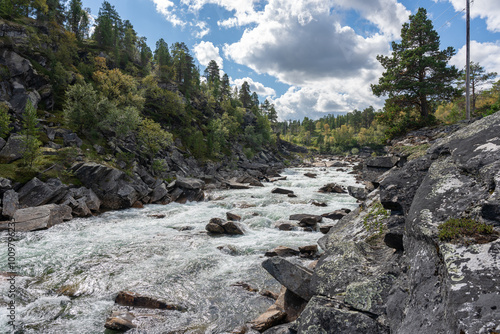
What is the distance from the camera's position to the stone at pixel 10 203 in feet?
69.7

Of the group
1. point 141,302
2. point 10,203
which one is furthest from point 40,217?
point 141,302

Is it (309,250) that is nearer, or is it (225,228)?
(309,250)

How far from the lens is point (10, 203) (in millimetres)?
21844

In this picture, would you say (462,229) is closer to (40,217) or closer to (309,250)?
(309,250)

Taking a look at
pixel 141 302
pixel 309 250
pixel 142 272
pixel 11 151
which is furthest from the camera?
pixel 11 151

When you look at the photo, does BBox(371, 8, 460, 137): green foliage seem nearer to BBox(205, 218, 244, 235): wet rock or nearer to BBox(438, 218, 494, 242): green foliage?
BBox(205, 218, 244, 235): wet rock

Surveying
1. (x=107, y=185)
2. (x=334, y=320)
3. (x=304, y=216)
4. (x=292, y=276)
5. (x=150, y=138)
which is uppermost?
(x=150, y=138)

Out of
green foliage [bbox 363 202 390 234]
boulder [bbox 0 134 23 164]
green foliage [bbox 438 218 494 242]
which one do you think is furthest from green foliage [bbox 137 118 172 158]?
green foliage [bbox 438 218 494 242]

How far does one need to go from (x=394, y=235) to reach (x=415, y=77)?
26.3 m

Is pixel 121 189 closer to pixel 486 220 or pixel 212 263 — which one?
pixel 212 263

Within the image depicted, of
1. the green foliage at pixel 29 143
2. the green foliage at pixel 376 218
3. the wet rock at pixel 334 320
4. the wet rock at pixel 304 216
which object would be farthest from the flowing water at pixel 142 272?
the green foliage at pixel 29 143

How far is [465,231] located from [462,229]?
53 millimetres

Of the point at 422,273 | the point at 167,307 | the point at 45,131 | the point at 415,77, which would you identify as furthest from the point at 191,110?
the point at 422,273

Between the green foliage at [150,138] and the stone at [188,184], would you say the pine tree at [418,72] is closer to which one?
the stone at [188,184]
